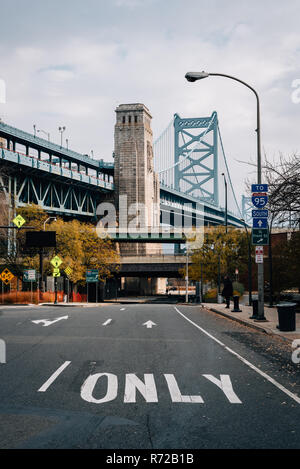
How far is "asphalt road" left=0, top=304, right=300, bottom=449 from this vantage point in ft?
19.1

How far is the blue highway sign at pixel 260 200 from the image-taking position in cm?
1867

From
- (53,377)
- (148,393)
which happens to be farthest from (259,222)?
(148,393)

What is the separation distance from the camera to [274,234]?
75.9 meters

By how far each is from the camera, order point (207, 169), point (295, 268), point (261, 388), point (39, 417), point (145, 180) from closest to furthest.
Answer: point (39, 417) → point (261, 388) → point (295, 268) → point (145, 180) → point (207, 169)

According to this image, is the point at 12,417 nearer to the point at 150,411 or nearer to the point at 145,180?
the point at 150,411

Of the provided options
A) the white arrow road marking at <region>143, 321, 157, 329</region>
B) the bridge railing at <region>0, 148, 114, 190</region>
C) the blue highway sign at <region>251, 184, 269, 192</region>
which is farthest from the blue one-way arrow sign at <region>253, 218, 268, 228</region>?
the bridge railing at <region>0, 148, 114, 190</region>

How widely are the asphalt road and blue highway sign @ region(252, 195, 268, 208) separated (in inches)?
226

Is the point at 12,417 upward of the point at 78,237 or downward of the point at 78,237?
downward

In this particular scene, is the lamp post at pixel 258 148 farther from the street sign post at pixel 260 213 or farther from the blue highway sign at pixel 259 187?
the street sign post at pixel 260 213

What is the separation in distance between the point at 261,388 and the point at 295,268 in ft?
91.6

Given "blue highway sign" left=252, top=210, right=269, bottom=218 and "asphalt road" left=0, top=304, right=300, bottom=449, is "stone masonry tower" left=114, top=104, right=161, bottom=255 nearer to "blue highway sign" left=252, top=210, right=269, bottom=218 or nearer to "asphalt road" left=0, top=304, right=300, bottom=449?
"blue highway sign" left=252, top=210, right=269, bottom=218

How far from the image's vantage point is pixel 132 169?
9912 cm

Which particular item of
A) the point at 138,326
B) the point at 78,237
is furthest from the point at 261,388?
the point at 78,237

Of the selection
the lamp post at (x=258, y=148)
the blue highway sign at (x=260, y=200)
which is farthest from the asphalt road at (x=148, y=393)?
the blue highway sign at (x=260, y=200)
